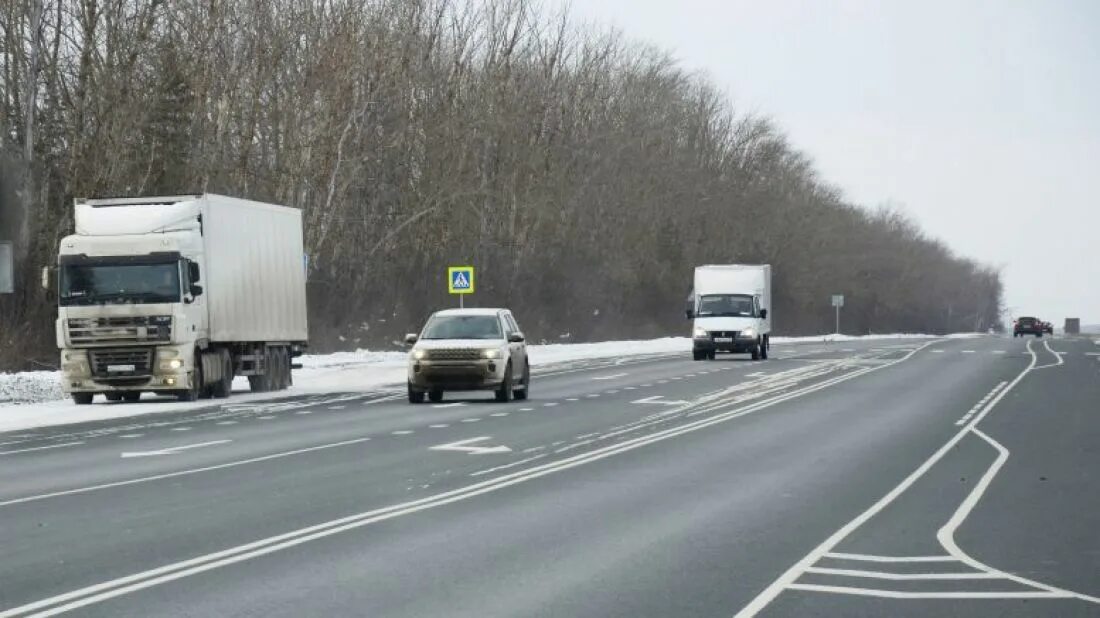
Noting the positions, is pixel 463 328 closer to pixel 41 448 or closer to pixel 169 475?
pixel 41 448

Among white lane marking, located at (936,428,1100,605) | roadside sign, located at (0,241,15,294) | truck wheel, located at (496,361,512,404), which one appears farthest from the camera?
truck wheel, located at (496,361,512,404)

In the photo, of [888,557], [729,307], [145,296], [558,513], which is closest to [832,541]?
[888,557]

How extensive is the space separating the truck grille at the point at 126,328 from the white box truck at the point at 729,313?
26.8 meters

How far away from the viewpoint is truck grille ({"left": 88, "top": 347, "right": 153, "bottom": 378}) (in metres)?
34.8

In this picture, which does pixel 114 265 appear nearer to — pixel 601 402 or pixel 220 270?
pixel 220 270

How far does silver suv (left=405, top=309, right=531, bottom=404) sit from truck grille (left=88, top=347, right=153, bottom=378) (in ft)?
16.5

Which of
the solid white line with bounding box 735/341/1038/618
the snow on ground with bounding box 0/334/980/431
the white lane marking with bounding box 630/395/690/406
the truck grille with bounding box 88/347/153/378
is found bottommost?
the solid white line with bounding box 735/341/1038/618

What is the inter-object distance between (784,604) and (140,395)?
30984 mm

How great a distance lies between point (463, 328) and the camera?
3459 cm

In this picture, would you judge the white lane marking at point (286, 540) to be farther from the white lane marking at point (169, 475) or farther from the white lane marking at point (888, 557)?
the white lane marking at point (888, 557)

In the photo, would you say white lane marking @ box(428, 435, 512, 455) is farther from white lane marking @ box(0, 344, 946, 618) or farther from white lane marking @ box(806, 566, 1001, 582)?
white lane marking @ box(806, 566, 1001, 582)

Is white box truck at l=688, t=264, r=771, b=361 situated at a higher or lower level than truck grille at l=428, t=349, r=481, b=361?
higher

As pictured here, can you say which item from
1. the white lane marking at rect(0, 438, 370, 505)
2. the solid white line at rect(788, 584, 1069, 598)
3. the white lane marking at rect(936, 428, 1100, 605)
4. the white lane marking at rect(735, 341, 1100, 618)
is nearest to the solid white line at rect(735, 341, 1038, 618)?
the white lane marking at rect(735, 341, 1100, 618)

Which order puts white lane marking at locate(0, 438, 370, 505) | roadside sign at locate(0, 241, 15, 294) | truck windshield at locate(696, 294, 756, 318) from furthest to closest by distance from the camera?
truck windshield at locate(696, 294, 756, 318) < roadside sign at locate(0, 241, 15, 294) < white lane marking at locate(0, 438, 370, 505)
